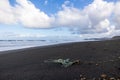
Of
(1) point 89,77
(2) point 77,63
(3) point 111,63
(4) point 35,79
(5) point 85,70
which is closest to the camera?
(1) point 89,77

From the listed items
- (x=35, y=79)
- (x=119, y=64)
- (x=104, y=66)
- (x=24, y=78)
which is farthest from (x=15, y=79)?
(x=119, y=64)

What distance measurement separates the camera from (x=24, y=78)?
7.50 metres

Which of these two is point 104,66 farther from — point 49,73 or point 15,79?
point 15,79

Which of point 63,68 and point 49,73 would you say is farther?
point 63,68

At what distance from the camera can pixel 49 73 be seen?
7.82 meters

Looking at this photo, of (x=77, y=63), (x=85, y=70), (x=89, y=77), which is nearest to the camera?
(x=89, y=77)

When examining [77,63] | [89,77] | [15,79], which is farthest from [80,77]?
[15,79]

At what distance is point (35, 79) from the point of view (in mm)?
7195

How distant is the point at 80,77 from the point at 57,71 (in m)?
1.40

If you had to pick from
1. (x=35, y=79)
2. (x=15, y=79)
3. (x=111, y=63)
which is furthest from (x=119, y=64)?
(x=15, y=79)

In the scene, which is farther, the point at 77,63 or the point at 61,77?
the point at 77,63

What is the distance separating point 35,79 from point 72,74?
146 cm

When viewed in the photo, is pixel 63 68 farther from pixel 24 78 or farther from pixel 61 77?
pixel 24 78

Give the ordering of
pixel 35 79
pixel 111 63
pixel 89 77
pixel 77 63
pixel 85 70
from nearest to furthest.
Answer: pixel 89 77, pixel 35 79, pixel 85 70, pixel 111 63, pixel 77 63
